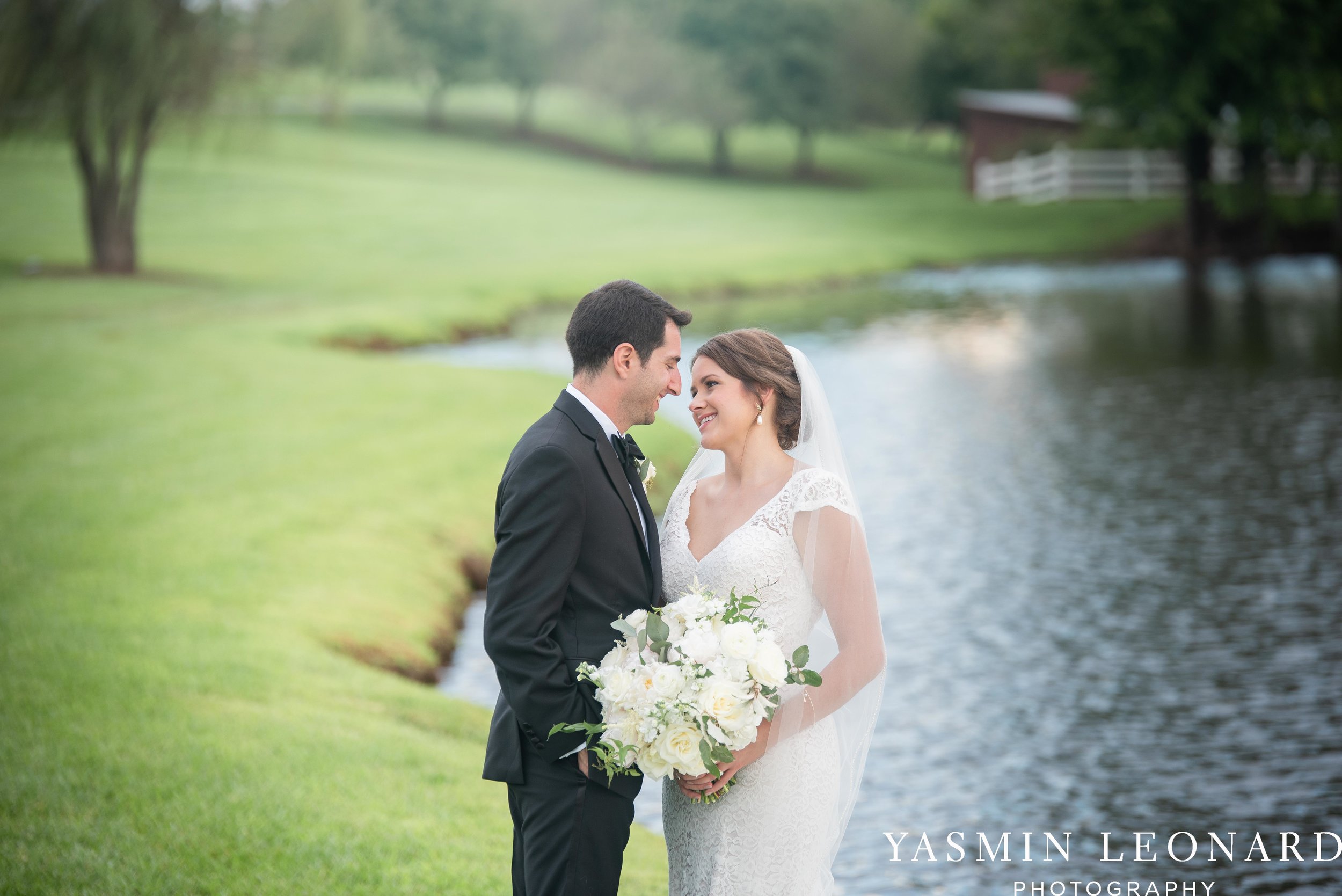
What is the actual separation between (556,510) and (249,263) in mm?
41835

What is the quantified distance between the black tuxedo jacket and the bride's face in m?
0.62

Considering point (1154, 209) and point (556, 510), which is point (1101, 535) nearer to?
point (556, 510)

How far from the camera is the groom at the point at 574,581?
14.2ft

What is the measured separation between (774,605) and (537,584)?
1.08 m

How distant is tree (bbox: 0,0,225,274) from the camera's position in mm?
32531

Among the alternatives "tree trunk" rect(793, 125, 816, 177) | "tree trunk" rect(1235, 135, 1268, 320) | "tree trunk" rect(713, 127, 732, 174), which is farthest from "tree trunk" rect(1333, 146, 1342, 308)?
"tree trunk" rect(713, 127, 732, 174)

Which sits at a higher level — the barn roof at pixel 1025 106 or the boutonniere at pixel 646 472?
the barn roof at pixel 1025 106

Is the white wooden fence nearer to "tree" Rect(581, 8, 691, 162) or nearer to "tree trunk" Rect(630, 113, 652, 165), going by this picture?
"tree" Rect(581, 8, 691, 162)

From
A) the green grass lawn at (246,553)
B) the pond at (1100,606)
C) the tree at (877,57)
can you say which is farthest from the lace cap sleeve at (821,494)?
the tree at (877,57)

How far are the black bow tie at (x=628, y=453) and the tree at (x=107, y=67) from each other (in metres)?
32.8

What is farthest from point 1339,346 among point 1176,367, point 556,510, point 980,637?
point 556,510

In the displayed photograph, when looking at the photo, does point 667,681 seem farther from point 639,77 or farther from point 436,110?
point 436,110

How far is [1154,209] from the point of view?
176ft

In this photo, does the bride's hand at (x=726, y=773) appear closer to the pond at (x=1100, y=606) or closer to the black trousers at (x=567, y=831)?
the black trousers at (x=567, y=831)
